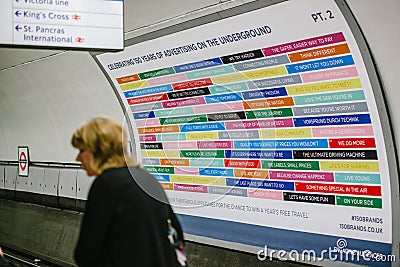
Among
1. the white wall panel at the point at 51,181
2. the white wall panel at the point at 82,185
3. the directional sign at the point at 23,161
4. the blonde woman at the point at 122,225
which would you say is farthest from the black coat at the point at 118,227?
the directional sign at the point at 23,161

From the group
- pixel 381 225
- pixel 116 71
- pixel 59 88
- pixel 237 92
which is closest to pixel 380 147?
pixel 381 225

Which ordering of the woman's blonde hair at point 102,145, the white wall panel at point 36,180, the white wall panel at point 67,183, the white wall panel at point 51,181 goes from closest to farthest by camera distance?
the woman's blonde hair at point 102,145 < the white wall panel at point 67,183 < the white wall panel at point 51,181 < the white wall panel at point 36,180

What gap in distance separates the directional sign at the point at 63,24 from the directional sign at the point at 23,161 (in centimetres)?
777

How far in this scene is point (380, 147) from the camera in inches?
214

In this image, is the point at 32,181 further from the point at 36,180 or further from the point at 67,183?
the point at 67,183

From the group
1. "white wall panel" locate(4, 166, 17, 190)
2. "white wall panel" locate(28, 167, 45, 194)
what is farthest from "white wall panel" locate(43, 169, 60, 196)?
"white wall panel" locate(4, 166, 17, 190)

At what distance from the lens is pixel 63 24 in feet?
20.3

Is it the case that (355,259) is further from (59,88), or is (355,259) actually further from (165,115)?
(59,88)

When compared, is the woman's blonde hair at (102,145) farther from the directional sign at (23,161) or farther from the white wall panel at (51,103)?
the directional sign at (23,161)

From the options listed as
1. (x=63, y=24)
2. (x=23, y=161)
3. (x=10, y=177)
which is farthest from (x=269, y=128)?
(x=10, y=177)

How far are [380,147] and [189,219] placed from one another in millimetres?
3537

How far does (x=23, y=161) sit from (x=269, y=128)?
27.3 ft

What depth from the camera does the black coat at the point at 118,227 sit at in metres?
3.71

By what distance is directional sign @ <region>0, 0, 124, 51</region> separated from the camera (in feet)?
19.8
